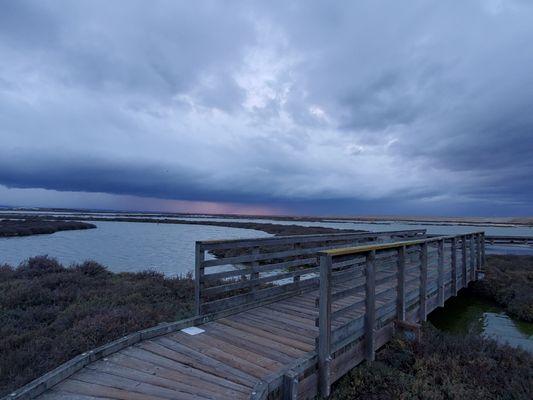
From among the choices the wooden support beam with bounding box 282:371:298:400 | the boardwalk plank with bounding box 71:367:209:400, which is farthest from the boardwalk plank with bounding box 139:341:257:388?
the boardwalk plank with bounding box 71:367:209:400

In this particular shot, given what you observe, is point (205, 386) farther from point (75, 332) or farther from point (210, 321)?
point (75, 332)

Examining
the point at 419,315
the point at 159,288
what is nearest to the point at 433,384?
the point at 419,315

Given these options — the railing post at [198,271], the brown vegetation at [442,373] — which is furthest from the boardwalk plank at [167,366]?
the brown vegetation at [442,373]

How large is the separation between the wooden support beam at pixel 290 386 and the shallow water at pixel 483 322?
6.53m

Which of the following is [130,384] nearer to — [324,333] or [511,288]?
[324,333]

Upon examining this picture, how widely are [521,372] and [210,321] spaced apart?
5.59m

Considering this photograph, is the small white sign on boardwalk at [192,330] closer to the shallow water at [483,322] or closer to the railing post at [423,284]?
the railing post at [423,284]

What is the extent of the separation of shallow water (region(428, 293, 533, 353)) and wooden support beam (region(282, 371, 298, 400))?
653 centimetres

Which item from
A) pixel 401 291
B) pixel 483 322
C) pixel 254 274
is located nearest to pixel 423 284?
pixel 401 291

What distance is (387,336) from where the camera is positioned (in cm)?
614

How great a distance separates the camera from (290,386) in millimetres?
3719

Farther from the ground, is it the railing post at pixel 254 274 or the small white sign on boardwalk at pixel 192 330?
the railing post at pixel 254 274

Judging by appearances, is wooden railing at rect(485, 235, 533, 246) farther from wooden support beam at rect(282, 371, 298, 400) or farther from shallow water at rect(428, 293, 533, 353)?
wooden support beam at rect(282, 371, 298, 400)

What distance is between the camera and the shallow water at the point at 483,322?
8367 mm
